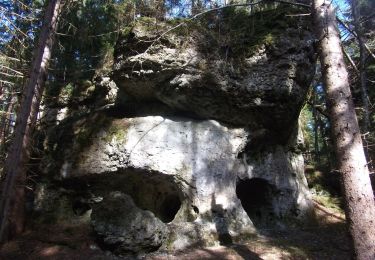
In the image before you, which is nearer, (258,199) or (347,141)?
(347,141)

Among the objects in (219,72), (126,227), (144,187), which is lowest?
(126,227)

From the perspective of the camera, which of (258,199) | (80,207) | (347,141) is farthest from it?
(258,199)

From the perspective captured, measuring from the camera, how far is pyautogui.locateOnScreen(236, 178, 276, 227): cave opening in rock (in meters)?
12.6

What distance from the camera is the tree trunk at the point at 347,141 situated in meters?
5.75

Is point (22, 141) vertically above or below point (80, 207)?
above

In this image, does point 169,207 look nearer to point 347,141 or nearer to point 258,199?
point 258,199

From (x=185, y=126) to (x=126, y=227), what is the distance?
4021mm

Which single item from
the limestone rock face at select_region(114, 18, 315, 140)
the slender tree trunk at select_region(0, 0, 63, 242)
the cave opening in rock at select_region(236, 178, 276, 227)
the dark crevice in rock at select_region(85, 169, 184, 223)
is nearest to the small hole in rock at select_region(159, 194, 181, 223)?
the dark crevice in rock at select_region(85, 169, 184, 223)

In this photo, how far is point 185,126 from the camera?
11438mm

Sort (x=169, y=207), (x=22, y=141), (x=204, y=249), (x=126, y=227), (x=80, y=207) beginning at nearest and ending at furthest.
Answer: (x=126, y=227), (x=22, y=141), (x=204, y=249), (x=80, y=207), (x=169, y=207)

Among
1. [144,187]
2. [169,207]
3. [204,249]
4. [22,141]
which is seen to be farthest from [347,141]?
[22,141]

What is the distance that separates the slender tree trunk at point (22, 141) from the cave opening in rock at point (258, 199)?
689cm

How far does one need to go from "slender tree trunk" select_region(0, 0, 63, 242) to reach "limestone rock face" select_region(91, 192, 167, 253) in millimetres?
2125

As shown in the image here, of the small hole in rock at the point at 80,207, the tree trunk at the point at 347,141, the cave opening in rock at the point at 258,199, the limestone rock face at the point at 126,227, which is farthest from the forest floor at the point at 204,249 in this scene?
the tree trunk at the point at 347,141
